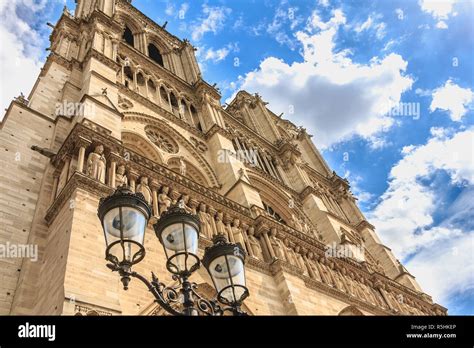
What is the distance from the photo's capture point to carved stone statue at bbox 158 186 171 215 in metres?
11.0

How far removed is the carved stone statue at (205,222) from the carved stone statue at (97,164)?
10.1 feet

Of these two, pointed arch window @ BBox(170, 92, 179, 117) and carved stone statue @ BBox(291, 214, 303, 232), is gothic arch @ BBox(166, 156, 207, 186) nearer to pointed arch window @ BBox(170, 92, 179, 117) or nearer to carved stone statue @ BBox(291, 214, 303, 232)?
pointed arch window @ BBox(170, 92, 179, 117)

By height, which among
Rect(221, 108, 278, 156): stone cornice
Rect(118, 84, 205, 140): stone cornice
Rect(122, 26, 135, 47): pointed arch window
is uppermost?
Rect(122, 26, 135, 47): pointed arch window

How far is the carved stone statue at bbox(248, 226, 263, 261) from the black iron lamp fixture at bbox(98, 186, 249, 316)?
693cm

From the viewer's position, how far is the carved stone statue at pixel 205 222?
37.8ft

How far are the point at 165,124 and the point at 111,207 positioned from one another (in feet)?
41.9

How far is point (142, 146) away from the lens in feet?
51.8

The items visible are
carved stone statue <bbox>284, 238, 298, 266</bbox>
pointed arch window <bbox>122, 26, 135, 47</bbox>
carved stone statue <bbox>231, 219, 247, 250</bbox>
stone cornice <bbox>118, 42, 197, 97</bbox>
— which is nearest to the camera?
carved stone statue <bbox>231, 219, 247, 250</bbox>

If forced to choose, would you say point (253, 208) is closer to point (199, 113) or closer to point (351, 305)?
point (351, 305)

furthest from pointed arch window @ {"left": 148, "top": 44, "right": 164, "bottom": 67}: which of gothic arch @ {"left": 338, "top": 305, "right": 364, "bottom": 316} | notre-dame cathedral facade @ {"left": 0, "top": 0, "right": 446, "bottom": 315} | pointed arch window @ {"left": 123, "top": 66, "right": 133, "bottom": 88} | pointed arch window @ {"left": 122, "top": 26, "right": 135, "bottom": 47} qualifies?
gothic arch @ {"left": 338, "top": 305, "right": 364, "bottom": 316}

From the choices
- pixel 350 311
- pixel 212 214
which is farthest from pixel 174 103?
pixel 350 311

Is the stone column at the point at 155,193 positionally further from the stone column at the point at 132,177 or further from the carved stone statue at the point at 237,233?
the carved stone statue at the point at 237,233

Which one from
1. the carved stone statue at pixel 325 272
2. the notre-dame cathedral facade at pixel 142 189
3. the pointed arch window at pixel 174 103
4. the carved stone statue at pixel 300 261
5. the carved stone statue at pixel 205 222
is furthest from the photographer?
the pointed arch window at pixel 174 103

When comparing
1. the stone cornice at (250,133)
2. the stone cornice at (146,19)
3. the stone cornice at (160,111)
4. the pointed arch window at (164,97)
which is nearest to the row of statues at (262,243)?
the stone cornice at (160,111)
